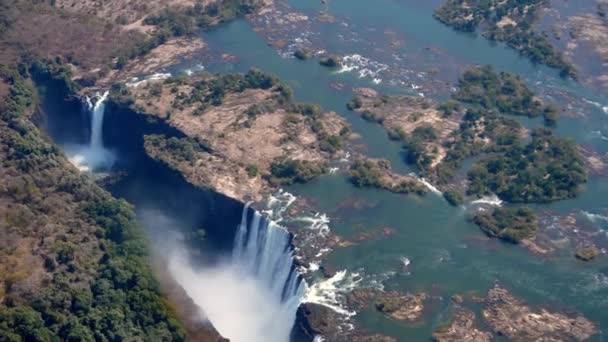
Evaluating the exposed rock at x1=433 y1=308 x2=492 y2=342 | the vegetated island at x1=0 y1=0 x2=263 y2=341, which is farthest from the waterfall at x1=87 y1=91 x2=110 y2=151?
the exposed rock at x1=433 y1=308 x2=492 y2=342

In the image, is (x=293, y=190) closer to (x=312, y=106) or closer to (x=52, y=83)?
(x=312, y=106)

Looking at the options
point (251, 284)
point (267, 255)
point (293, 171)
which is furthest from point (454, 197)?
point (251, 284)

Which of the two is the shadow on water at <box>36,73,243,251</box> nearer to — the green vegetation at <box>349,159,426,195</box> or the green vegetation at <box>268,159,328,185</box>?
the green vegetation at <box>268,159,328,185</box>

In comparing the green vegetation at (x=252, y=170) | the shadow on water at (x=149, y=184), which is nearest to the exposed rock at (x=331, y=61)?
the shadow on water at (x=149, y=184)


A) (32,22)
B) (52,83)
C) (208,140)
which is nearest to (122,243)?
(208,140)

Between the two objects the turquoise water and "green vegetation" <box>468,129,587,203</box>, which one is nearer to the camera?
the turquoise water
